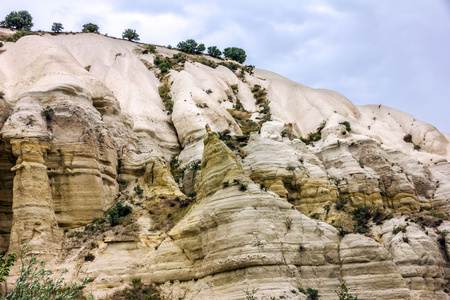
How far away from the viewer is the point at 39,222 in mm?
30094

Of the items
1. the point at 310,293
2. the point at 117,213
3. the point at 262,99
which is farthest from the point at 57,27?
the point at 310,293

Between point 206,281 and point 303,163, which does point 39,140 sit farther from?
point 303,163

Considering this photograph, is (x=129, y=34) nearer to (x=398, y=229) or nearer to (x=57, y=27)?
(x=57, y=27)

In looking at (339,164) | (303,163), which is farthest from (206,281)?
(339,164)

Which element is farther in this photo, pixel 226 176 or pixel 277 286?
pixel 226 176

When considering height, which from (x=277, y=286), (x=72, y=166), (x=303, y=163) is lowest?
(x=277, y=286)

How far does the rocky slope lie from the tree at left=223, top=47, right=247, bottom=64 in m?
34.9

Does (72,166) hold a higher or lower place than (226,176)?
higher

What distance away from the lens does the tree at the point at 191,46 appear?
3430 inches

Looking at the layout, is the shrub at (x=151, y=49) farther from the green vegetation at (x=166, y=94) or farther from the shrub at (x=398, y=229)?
the shrub at (x=398, y=229)

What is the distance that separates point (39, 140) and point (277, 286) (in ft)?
68.8

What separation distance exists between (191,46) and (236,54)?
10377 millimetres

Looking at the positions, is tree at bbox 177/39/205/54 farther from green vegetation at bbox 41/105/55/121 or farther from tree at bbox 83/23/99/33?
green vegetation at bbox 41/105/55/121

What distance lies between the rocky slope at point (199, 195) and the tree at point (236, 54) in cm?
3492
